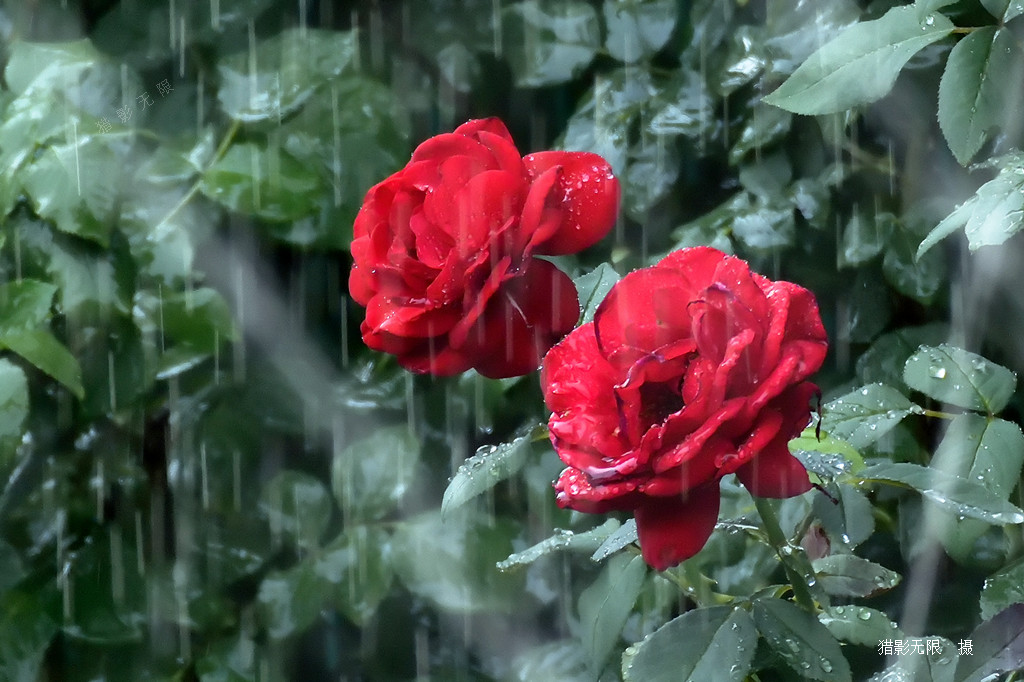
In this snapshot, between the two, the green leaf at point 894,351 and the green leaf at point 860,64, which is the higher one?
the green leaf at point 860,64

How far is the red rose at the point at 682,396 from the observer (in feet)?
1.50

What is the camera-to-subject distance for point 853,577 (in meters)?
0.62

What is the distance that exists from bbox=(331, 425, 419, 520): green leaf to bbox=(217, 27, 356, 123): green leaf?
1.09 ft

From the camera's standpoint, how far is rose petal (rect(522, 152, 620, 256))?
547 mm

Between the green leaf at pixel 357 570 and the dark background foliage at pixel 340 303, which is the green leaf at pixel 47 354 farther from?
the green leaf at pixel 357 570

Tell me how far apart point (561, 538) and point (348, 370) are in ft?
1.62

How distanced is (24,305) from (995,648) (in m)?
0.83

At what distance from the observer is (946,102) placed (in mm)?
671

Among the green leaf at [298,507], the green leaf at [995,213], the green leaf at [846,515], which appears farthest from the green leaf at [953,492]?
the green leaf at [298,507]

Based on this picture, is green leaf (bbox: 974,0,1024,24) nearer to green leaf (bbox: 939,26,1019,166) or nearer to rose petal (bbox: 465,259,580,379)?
green leaf (bbox: 939,26,1019,166)

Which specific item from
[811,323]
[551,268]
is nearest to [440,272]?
[551,268]

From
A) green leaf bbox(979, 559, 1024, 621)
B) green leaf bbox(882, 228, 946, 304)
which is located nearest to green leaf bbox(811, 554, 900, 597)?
green leaf bbox(979, 559, 1024, 621)

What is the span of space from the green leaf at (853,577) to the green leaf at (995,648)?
0.06m

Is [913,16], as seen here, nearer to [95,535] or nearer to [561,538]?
[561,538]
